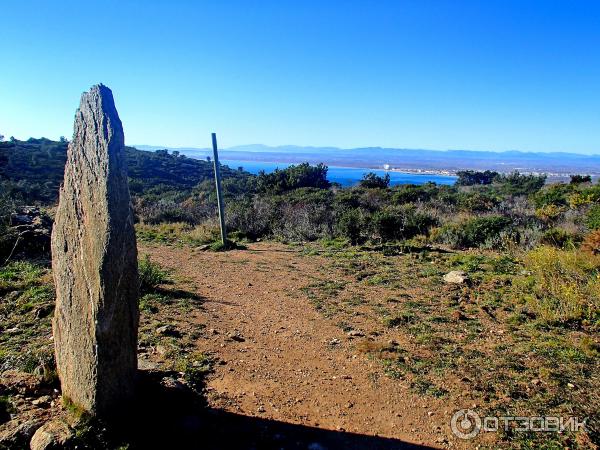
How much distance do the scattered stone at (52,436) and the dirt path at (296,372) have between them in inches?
44.2

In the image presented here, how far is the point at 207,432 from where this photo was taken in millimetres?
3162

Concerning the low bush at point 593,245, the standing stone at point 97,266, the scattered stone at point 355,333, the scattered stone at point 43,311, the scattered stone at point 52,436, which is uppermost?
the standing stone at point 97,266

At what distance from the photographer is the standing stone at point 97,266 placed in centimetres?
291

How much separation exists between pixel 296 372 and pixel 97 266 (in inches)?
87.6

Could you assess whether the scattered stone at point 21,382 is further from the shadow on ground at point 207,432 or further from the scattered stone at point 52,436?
the shadow on ground at point 207,432

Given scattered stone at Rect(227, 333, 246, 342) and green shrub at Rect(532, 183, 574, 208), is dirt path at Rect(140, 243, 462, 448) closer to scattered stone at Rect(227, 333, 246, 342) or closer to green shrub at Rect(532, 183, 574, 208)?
scattered stone at Rect(227, 333, 246, 342)

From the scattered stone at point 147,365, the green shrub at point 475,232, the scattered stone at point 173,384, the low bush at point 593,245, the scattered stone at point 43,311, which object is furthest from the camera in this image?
the green shrub at point 475,232

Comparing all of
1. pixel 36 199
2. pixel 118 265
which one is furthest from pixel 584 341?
pixel 36 199

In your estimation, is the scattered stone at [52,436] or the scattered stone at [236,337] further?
the scattered stone at [236,337]

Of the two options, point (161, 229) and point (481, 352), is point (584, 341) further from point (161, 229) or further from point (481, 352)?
point (161, 229)

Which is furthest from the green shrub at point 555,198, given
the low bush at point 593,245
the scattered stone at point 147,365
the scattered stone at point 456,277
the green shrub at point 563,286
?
the scattered stone at point 147,365

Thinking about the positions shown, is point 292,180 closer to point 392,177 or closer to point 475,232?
point 475,232

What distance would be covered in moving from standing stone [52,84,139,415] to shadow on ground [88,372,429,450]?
230 millimetres

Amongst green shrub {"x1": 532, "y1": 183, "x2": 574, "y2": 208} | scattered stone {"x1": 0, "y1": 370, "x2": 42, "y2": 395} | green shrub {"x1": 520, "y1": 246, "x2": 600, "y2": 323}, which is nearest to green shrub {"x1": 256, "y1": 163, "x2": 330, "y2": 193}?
green shrub {"x1": 532, "y1": 183, "x2": 574, "y2": 208}
